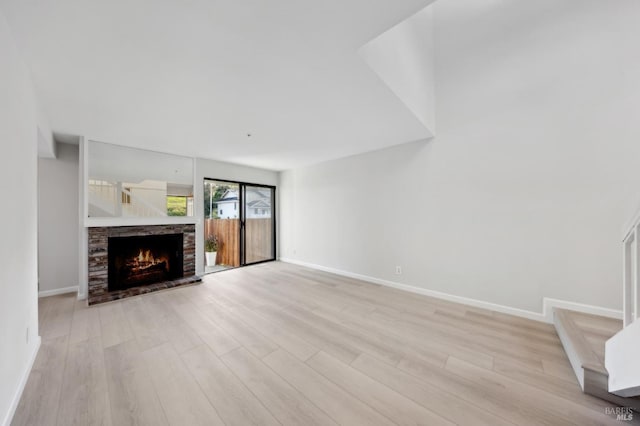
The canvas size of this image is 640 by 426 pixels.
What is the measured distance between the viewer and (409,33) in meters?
2.39

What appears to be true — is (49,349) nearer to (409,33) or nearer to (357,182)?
(357,182)

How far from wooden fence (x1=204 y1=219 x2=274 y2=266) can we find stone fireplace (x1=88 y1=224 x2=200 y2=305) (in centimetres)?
99

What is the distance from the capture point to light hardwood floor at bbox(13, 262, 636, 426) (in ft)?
4.36

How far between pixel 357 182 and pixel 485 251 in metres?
2.21

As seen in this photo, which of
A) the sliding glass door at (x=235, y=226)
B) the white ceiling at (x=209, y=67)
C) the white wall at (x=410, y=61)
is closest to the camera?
the white ceiling at (x=209, y=67)

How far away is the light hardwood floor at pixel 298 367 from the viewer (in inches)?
52.3

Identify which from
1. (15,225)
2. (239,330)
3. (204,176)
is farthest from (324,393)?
(204,176)

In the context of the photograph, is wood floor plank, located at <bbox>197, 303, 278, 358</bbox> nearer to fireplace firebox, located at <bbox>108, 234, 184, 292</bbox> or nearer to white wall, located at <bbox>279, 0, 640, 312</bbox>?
fireplace firebox, located at <bbox>108, 234, 184, 292</bbox>

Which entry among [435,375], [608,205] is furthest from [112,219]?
[608,205]

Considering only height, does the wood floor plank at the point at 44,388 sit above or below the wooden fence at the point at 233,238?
below

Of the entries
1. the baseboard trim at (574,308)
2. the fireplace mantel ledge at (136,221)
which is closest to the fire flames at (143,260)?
the fireplace mantel ledge at (136,221)

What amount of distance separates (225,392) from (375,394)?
1.03m

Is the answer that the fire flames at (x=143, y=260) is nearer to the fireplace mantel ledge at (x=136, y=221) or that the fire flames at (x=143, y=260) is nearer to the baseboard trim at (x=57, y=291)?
the fireplace mantel ledge at (x=136, y=221)

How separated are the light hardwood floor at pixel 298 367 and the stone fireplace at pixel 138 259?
0.44m
